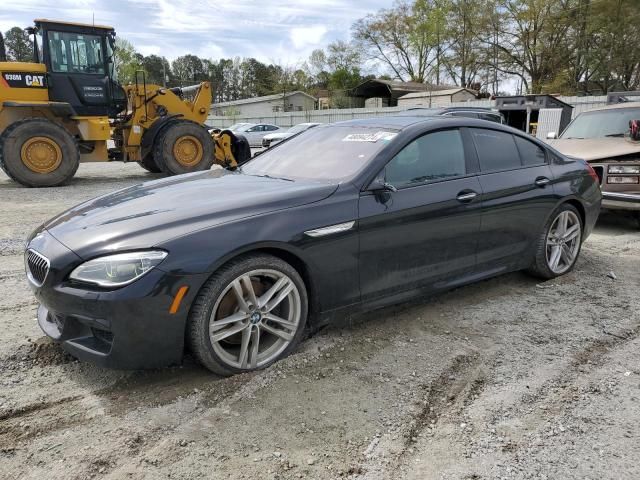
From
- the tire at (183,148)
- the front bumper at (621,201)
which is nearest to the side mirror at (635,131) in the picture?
the front bumper at (621,201)

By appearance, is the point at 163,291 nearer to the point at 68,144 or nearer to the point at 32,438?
the point at 32,438

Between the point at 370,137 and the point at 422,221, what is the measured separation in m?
0.74

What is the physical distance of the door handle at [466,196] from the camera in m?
3.84

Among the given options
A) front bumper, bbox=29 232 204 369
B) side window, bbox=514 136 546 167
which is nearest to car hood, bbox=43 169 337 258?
front bumper, bbox=29 232 204 369

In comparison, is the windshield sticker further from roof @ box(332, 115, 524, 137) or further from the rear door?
the rear door

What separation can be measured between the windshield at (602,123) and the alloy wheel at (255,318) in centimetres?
682

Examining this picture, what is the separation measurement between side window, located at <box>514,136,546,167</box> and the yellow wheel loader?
795 cm

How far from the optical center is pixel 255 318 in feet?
9.77

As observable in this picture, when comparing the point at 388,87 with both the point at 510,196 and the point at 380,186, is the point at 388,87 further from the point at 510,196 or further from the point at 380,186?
the point at 380,186

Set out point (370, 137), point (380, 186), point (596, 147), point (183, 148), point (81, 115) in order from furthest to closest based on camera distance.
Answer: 1. point (183, 148)
2. point (81, 115)
3. point (596, 147)
4. point (370, 137)
5. point (380, 186)

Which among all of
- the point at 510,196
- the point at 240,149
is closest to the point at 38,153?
the point at 240,149

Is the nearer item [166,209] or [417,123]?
[166,209]

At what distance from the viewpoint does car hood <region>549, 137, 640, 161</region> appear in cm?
→ 684

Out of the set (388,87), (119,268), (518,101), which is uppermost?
(388,87)
